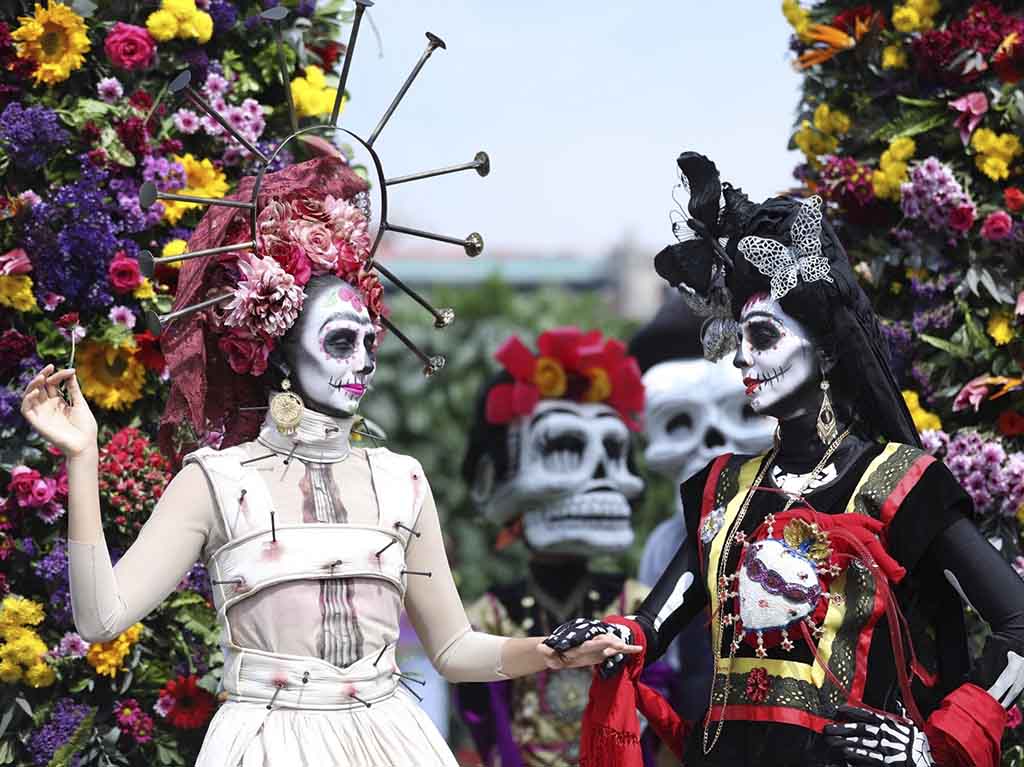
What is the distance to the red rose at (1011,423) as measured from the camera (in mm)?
5379

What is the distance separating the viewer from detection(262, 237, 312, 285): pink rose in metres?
4.23

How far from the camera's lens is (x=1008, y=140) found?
17.8 ft

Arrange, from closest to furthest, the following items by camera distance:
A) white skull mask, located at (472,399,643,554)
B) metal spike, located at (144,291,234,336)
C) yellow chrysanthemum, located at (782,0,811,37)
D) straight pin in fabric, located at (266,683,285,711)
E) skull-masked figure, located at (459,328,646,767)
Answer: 1. straight pin in fabric, located at (266,683,285,711)
2. metal spike, located at (144,291,234,336)
3. yellow chrysanthemum, located at (782,0,811,37)
4. skull-masked figure, located at (459,328,646,767)
5. white skull mask, located at (472,399,643,554)

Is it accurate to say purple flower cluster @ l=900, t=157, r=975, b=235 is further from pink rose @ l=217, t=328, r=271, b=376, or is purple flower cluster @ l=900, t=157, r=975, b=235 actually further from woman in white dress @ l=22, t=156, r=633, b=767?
pink rose @ l=217, t=328, r=271, b=376

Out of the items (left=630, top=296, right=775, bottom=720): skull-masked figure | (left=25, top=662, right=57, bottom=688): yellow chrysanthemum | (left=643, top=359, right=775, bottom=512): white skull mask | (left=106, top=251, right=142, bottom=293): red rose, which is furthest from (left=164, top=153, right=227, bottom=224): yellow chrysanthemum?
(left=643, top=359, right=775, bottom=512): white skull mask

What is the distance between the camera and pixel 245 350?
4.24 meters

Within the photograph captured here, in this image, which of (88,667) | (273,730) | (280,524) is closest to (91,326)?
(88,667)

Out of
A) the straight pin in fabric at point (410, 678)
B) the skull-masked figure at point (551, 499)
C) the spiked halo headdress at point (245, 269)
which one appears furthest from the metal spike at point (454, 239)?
the skull-masked figure at point (551, 499)

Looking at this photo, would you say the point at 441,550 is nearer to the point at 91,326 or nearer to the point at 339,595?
the point at 339,595

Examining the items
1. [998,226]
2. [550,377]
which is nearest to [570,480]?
[550,377]

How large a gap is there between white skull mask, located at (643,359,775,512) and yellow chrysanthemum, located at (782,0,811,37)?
219 centimetres

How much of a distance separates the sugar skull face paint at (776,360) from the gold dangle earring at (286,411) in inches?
45.1

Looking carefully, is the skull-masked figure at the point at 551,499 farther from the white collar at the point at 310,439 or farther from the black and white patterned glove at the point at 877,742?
the black and white patterned glove at the point at 877,742

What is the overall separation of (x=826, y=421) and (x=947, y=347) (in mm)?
1304
